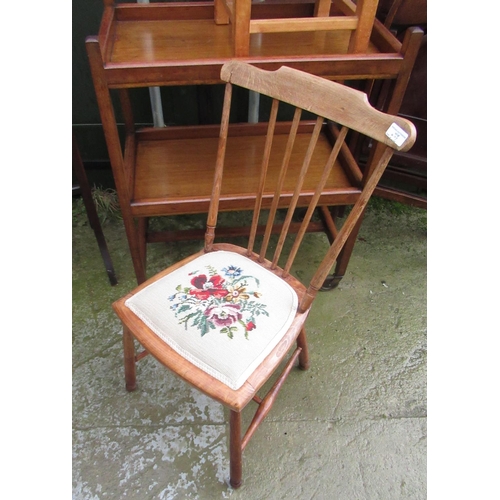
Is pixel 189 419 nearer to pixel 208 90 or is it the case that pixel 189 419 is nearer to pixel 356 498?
pixel 356 498

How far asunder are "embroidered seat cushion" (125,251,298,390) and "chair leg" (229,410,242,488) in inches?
5.8

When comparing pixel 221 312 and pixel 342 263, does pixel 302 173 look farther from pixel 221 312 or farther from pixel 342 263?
pixel 342 263

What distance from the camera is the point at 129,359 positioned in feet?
4.41

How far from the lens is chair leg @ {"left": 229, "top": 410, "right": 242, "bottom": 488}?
1030 millimetres

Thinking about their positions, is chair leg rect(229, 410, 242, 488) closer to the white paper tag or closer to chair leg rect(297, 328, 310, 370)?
chair leg rect(297, 328, 310, 370)

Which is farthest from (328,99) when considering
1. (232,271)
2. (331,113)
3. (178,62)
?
(232,271)

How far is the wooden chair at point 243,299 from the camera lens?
0.92m

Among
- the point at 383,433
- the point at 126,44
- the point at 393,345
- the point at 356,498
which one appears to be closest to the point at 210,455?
the point at 356,498

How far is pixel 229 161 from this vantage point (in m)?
1.56

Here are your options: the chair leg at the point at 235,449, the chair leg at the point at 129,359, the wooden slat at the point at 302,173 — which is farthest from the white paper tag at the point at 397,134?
the chair leg at the point at 129,359

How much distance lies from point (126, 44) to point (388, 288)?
4.91 feet

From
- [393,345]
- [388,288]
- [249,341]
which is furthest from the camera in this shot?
[388,288]

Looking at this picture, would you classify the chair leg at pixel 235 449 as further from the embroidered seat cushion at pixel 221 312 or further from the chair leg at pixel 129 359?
the chair leg at pixel 129 359

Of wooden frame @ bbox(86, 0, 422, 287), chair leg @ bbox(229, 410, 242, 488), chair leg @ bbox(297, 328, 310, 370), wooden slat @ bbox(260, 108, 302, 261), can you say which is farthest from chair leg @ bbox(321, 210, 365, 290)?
chair leg @ bbox(229, 410, 242, 488)
